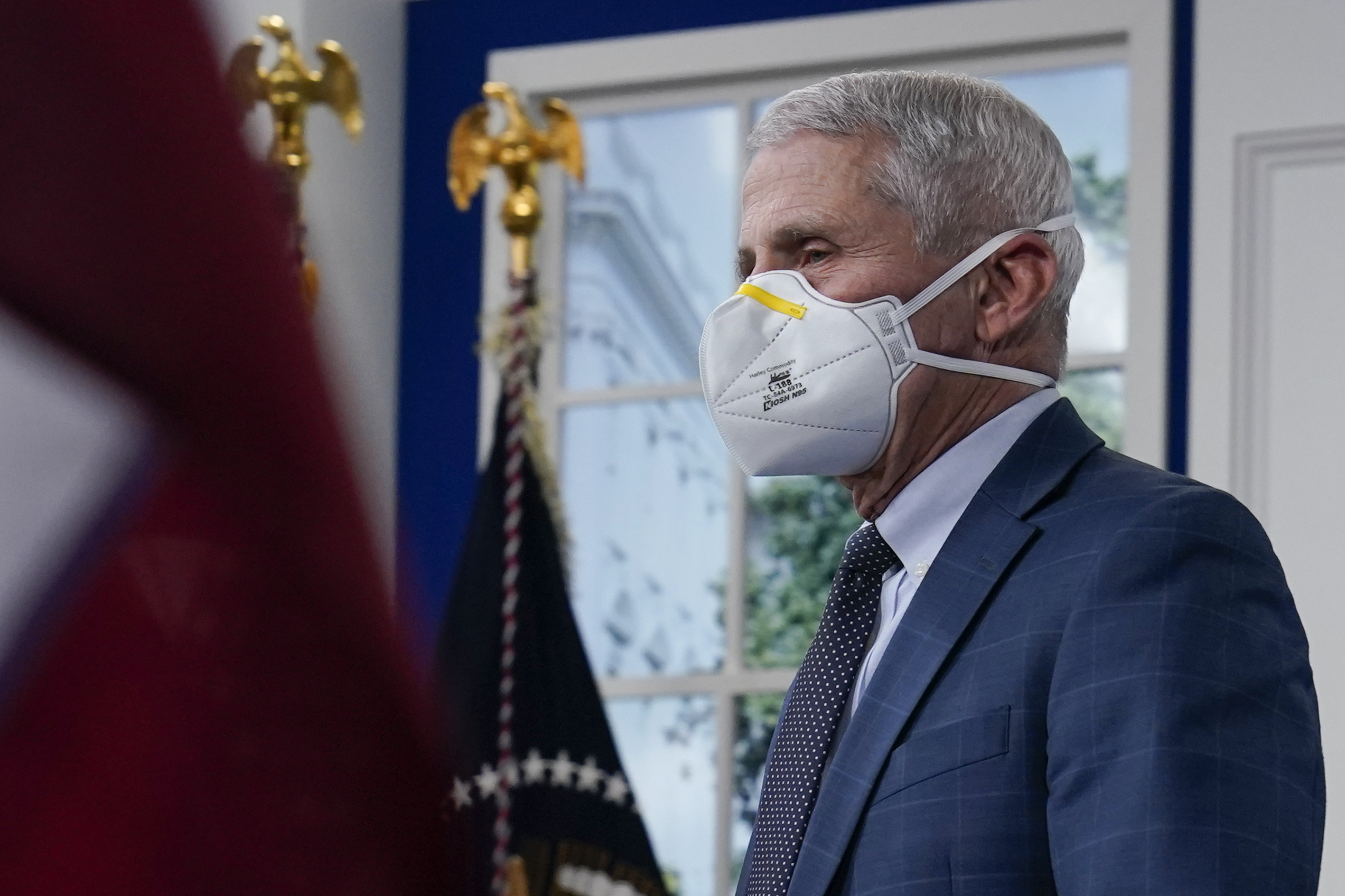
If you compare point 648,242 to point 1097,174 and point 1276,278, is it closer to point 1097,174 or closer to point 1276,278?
point 1097,174

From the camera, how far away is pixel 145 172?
0.95ft

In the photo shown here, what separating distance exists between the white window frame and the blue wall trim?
2.2 inches

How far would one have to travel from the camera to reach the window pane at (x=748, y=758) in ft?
13.2

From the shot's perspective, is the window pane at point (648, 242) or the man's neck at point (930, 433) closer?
the man's neck at point (930, 433)

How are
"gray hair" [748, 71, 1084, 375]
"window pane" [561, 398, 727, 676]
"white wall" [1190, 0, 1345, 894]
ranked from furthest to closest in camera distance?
"window pane" [561, 398, 727, 676] → "white wall" [1190, 0, 1345, 894] → "gray hair" [748, 71, 1084, 375]

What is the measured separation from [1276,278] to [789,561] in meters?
1.15

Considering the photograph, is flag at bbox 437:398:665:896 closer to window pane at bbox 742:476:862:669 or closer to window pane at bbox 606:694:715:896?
window pane at bbox 606:694:715:896

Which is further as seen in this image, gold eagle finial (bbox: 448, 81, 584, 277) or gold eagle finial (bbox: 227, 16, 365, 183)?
gold eagle finial (bbox: 448, 81, 584, 277)

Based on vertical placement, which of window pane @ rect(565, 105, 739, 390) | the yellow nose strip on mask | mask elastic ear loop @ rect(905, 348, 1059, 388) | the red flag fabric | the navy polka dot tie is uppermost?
window pane @ rect(565, 105, 739, 390)

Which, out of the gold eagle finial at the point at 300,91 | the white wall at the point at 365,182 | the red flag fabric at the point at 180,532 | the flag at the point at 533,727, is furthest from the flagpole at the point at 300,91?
the red flag fabric at the point at 180,532

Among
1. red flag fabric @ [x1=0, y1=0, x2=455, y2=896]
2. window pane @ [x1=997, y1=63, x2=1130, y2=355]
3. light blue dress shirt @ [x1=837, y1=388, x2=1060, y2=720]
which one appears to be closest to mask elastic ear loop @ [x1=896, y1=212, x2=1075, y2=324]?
light blue dress shirt @ [x1=837, y1=388, x2=1060, y2=720]

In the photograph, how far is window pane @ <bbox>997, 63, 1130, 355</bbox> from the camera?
12.9ft

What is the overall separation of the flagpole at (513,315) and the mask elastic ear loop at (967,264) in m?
1.76

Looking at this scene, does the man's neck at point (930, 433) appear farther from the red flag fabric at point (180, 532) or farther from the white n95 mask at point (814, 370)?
the red flag fabric at point (180, 532)
